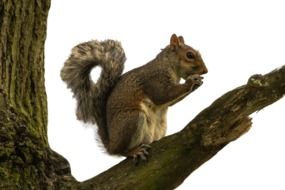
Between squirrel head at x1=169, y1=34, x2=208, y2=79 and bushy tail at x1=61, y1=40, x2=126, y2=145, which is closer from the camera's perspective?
bushy tail at x1=61, y1=40, x2=126, y2=145

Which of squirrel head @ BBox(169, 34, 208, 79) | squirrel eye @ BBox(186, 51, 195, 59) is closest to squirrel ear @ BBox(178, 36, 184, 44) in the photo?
squirrel head @ BBox(169, 34, 208, 79)

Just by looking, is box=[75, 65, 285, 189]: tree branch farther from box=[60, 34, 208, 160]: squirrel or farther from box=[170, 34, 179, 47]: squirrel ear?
box=[170, 34, 179, 47]: squirrel ear

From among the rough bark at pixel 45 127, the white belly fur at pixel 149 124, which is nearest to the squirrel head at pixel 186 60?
the white belly fur at pixel 149 124

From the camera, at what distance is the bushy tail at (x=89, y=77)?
367 cm

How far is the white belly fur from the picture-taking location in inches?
137

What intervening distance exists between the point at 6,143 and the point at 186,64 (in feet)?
6.08

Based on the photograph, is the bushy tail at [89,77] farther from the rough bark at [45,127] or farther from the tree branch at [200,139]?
the tree branch at [200,139]

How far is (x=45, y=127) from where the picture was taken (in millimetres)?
2805

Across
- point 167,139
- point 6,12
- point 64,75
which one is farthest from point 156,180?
point 64,75

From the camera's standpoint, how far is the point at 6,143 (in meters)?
2.48

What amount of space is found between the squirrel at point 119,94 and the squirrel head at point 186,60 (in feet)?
0.08

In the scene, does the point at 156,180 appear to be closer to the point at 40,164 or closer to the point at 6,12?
the point at 40,164

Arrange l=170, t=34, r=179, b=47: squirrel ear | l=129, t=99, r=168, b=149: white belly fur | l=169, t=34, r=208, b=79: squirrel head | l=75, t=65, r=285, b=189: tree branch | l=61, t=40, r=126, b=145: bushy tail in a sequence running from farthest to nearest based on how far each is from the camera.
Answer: l=170, t=34, r=179, b=47: squirrel ear, l=169, t=34, r=208, b=79: squirrel head, l=61, t=40, r=126, b=145: bushy tail, l=129, t=99, r=168, b=149: white belly fur, l=75, t=65, r=285, b=189: tree branch

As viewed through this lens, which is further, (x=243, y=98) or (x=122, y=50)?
(x=122, y=50)
